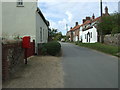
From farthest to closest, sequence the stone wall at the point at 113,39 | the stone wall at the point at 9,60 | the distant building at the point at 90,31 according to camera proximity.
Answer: the distant building at the point at 90,31 → the stone wall at the point at 113,39 → the stone wall at the point at 9,60

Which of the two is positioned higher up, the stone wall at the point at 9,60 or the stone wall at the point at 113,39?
the stone wall at the point at 113,39

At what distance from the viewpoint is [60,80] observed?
21.6ft

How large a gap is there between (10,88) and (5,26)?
1003 cm

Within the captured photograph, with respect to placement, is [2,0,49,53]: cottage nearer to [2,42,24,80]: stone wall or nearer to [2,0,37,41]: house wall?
[2,0,37,41]: house wall

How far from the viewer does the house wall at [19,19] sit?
570 inches

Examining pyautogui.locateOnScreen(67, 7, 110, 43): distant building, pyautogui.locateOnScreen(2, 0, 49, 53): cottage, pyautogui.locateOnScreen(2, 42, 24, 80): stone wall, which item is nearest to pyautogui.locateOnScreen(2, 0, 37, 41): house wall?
pyautogui.locateOnScreen(2, 0, 49, 53): cottage

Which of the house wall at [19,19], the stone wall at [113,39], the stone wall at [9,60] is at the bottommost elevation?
the stone wall at [9,60]

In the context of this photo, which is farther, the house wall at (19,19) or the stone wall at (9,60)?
the house wall at (19,19)

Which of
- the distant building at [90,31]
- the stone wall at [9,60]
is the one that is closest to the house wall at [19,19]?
the stone wall at [9,60]

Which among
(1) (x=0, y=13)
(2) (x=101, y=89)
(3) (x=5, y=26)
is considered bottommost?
(2) (x=101, y=89)

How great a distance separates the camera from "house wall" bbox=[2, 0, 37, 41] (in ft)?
47.5

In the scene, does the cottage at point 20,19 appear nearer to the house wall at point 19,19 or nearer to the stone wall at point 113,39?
the house wall at point 19,19

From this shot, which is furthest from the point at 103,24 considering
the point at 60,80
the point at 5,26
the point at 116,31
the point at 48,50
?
the point at 60,80

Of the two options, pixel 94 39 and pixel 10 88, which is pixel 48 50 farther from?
pixel 94 39
